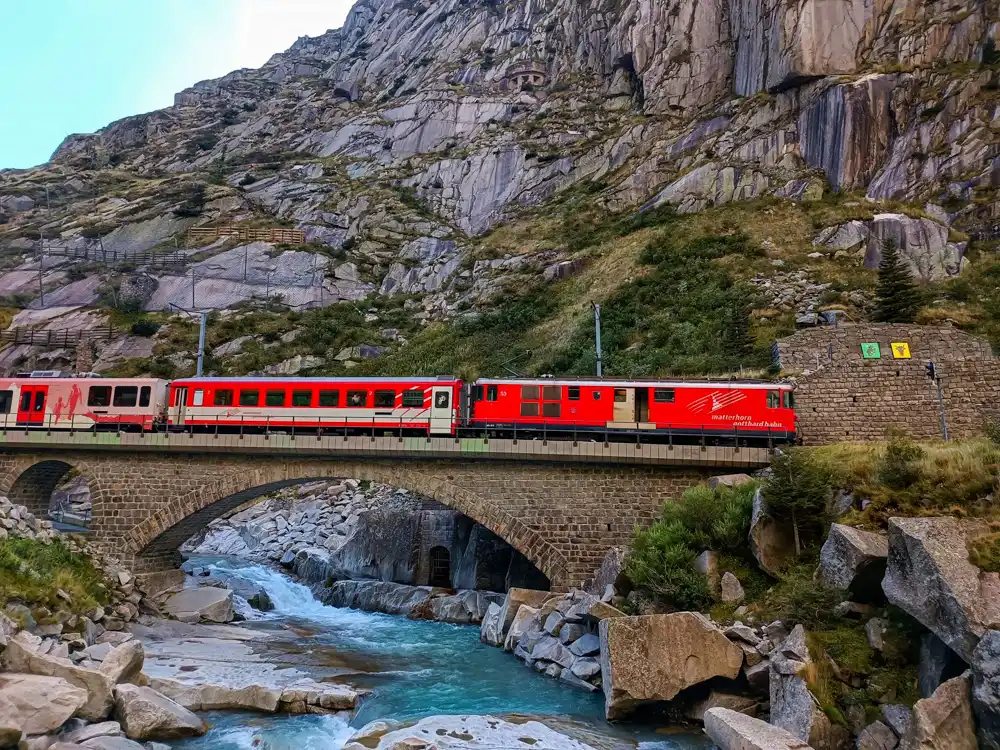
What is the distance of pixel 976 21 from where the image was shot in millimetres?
47125

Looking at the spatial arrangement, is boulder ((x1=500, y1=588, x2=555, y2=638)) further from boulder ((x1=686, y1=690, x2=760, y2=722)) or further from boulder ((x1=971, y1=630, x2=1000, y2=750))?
boulder ((x1=971, y1=630, x2=1000, y2=750))

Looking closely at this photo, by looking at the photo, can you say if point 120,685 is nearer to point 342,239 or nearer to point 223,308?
point 223,308

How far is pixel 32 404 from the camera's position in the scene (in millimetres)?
25953

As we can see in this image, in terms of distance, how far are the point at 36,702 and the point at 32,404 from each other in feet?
69.0

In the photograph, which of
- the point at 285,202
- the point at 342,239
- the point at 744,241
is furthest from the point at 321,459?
the point at 285,202

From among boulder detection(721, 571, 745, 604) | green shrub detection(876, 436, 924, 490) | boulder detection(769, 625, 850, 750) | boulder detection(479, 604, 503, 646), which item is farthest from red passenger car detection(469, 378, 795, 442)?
boulder detection(769, 625, 850, 750)

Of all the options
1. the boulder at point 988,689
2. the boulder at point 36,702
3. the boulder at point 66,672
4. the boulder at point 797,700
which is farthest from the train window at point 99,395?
the boulder at point 988,689

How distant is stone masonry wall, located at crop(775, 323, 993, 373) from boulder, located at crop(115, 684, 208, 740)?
2090 cm

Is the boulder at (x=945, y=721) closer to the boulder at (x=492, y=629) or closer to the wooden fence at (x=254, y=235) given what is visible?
the boulder at (x=492, y=629)

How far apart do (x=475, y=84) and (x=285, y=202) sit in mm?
30193

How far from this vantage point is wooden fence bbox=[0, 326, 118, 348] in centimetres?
5878

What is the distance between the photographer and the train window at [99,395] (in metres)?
25.7

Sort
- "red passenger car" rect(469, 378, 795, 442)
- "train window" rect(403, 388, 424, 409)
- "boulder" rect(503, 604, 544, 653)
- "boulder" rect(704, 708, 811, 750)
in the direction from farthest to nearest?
"train window" rect(403, 388, 424, 409)
"red passenger car" rect(469, 378, 795, 442)
"boulder" rect(503, 604, 544, 653)
"boulder" rect(704, 708, 811, 750)

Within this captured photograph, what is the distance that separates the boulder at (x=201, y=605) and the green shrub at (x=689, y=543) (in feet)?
48.6
